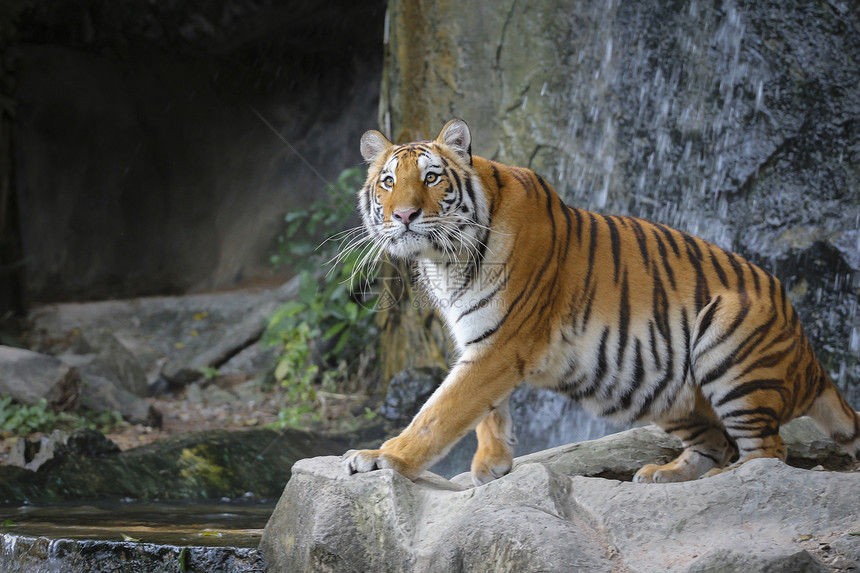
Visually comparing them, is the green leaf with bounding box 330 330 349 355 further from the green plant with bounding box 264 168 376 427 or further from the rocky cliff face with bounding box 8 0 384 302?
the rocky cliff face with bounding box 8 0 384 302

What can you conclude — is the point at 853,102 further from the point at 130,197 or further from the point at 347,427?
the point at 130,197

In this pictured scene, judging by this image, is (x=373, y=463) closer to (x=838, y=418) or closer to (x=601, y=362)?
(x=601, y=362)

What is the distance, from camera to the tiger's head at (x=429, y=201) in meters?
3.19

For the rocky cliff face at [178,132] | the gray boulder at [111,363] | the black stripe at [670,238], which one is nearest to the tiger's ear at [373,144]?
the black stripe at [670,238]

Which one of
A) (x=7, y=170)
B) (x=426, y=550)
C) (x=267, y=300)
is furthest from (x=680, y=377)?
(x=7, y=170)

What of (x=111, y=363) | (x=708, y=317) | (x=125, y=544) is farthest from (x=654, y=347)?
(x=111, y=363)

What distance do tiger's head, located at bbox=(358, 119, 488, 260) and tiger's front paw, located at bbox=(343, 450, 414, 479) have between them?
29.9 inches

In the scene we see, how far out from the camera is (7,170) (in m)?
9.43

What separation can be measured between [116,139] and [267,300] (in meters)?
3.32

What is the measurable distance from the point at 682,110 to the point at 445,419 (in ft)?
13.3

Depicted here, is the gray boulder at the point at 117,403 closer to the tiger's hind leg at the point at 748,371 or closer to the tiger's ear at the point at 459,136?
the tiger's ear at the point at 459,136

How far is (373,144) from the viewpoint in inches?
137

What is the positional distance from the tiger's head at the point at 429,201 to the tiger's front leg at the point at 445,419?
47 cm

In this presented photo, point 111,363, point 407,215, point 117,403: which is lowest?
point 117,403
